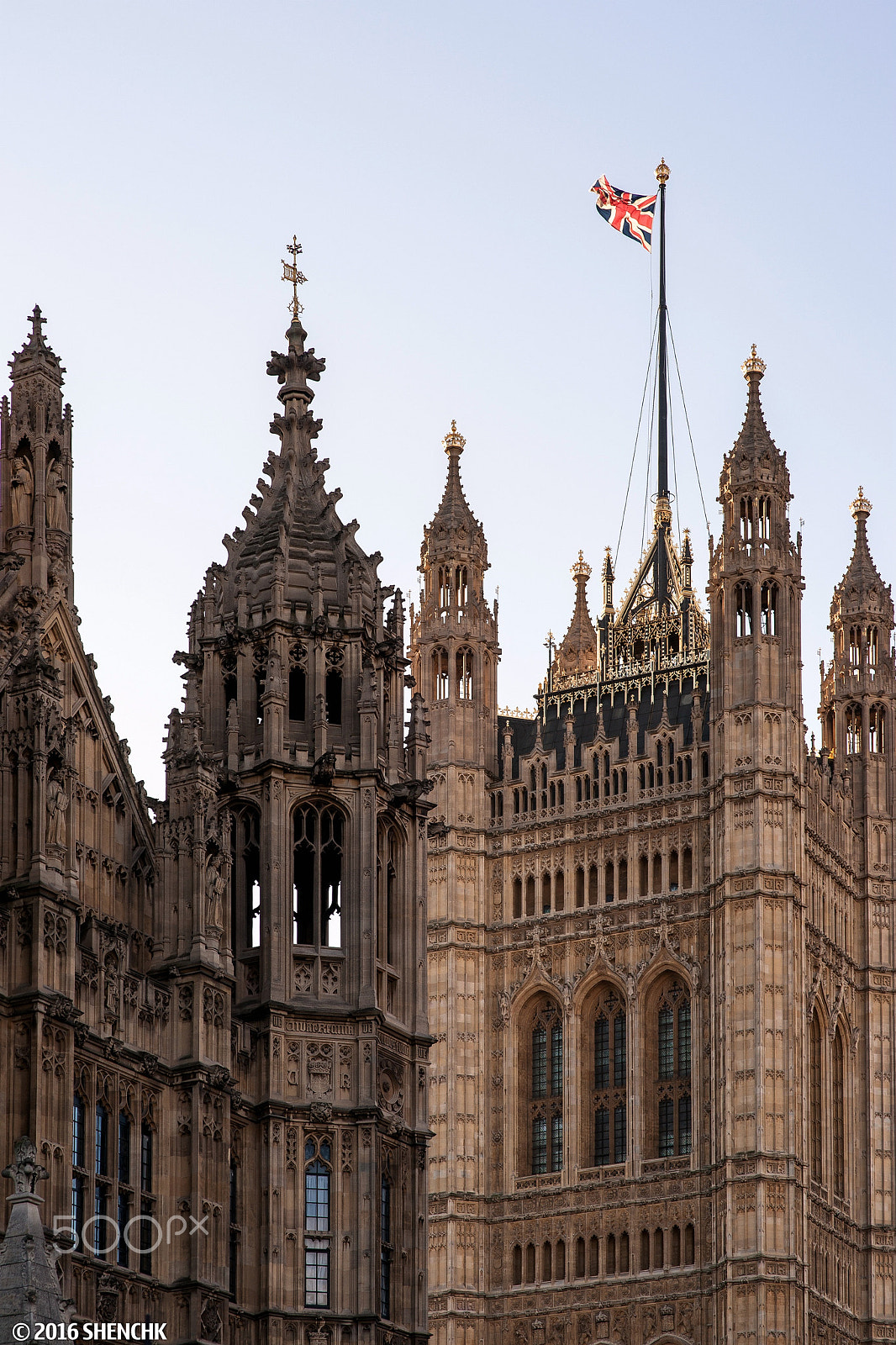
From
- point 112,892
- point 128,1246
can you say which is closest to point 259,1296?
point 128,1246

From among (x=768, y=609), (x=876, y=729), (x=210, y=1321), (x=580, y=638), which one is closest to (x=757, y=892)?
(x=768, y=609)

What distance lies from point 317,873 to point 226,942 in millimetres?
2235

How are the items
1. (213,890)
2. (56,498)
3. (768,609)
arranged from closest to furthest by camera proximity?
(213,890)
(56,498)
(768,609)

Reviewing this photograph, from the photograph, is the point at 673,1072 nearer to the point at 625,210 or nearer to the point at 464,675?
the point at 464,675

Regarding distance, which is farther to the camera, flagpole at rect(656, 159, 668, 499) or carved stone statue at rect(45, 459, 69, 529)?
flagpole at rect(656, 159, 668, 499)

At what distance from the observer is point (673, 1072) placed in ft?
325

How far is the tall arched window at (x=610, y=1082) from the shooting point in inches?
3912

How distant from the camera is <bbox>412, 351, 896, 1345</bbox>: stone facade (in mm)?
95500

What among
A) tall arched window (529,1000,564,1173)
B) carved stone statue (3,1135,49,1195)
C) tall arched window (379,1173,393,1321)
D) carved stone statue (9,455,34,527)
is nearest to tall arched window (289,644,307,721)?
carved stone statue (9,455,34,527)

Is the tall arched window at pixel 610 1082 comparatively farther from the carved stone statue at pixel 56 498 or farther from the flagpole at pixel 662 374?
the carved stone statue at pixel 56 498

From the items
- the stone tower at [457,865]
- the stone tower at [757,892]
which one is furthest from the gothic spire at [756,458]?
the stone tower at [457,865]

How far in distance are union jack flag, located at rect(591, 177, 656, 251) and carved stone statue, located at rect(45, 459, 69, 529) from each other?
204 feet

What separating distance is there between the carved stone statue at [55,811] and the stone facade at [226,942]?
9 centimetres

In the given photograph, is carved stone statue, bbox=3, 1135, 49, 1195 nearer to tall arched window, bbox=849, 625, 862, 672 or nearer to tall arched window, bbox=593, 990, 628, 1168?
tall arched window, bbox=593, 990, 628, 1168
